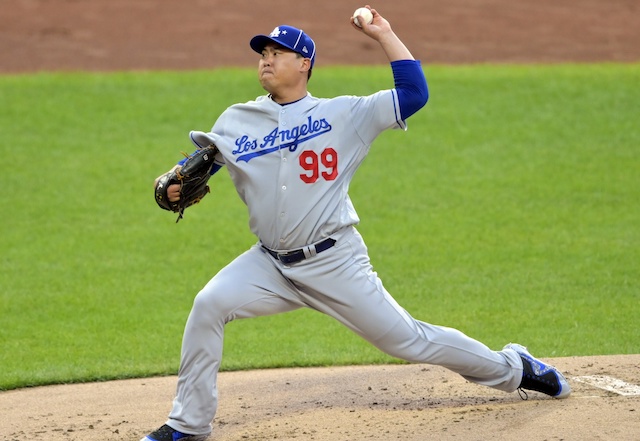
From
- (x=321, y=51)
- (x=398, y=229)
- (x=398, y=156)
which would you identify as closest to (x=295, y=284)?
(x=398, y=229)

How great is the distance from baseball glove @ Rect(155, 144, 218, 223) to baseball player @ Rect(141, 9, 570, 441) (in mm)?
48

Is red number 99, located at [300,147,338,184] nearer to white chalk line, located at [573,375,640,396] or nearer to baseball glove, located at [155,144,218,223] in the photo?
baseball glove, located at [155,144,218,223]

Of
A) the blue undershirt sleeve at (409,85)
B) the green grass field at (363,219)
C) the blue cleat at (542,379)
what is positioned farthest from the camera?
the green grass field at (363,219)

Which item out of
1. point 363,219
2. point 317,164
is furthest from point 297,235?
point 363,219

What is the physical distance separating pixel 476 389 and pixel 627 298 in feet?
7.78

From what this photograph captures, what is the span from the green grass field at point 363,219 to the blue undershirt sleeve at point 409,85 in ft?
7.26

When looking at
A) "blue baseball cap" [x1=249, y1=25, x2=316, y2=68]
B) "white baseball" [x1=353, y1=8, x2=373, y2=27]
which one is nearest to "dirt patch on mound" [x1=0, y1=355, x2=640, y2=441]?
"blue baseball cap" [x1=249, y1=25, x2=316, y2=68]

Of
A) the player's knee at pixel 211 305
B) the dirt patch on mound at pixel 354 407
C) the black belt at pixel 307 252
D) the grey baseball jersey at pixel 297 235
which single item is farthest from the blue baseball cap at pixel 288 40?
the dirt patch on mound at pixel 354 407

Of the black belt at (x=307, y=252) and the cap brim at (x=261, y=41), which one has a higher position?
the cap brim at (x=261, y=41)

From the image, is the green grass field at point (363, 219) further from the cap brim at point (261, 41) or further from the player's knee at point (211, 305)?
the cap brim at point (261, 41)

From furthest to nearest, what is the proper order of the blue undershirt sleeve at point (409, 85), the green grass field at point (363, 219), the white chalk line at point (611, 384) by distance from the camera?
the green grass field at point (363, 219) → the white chalk line at point (611, 384) → the blue undershirt sleeve at point (409, 85)

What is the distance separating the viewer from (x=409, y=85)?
454cm

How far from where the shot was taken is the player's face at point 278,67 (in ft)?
15.4

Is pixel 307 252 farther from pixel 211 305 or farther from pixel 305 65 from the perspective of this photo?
pixel 305 65
